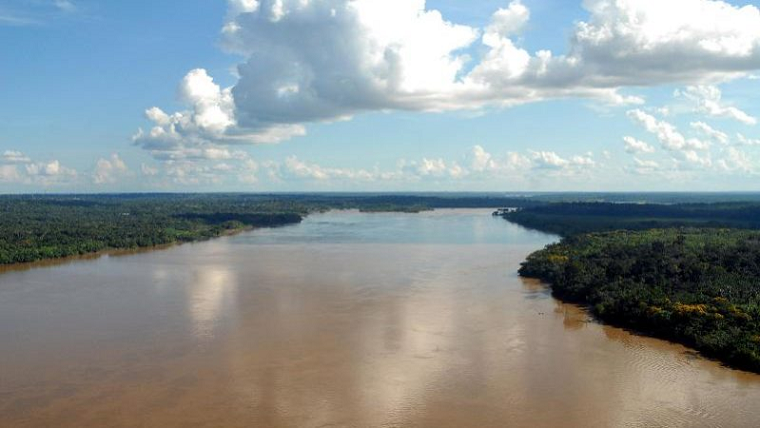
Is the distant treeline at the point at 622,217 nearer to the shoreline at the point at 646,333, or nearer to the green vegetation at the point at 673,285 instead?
the green vegetation at the point at 673,285

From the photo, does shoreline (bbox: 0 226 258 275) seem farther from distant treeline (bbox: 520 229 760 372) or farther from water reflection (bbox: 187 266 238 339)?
distant treeline (bbox: 520 229 760 372)

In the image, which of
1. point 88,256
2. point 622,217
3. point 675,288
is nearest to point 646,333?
point 675,288

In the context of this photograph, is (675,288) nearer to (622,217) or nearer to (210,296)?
(210,296)

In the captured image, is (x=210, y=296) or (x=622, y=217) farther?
(x=622, y=217)

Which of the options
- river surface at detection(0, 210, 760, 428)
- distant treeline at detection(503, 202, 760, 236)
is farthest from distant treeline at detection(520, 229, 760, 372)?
distant treeline at detection(503, 202, 760, 236)

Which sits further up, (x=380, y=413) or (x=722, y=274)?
(x=722, y=274)

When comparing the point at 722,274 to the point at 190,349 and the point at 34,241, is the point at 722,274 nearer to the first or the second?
the point at 190,349

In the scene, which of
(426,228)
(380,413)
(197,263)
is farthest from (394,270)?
(426,228)
